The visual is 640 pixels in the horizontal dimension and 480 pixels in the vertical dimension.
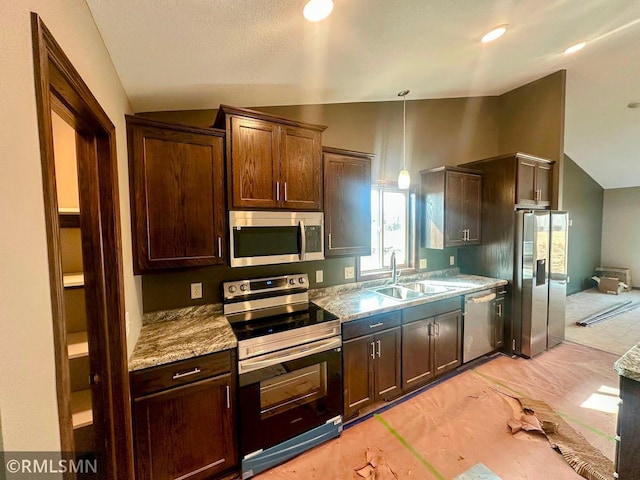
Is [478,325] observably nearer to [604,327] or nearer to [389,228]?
[389,228]

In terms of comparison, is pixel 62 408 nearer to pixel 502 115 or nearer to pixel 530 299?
pixel 530 299

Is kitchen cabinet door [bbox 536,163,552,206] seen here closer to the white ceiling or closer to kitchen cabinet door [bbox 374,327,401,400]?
the white ceiling

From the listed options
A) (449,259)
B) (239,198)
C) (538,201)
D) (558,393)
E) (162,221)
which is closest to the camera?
(162,221)

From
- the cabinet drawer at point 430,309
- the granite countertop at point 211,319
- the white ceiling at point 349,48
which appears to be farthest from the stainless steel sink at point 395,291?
the white ceiling at point 349,48

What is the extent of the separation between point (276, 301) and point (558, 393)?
110 inches

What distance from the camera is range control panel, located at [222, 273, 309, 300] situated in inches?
85.0

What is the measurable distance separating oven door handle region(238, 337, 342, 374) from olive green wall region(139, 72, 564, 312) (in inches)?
28.4

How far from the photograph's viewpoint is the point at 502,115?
3.89 metres

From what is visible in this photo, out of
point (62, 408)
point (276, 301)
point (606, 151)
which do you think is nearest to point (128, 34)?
point (62, 408)

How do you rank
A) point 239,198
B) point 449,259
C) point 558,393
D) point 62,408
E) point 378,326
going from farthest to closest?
point 449,259, point 558,393, point 378,326, point 239,198, point 62,408

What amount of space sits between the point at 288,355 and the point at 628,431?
1.67 metres

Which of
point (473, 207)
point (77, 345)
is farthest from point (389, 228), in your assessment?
point (77, 345)

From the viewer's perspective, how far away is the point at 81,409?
1609 millimetres

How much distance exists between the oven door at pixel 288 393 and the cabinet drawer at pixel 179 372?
122mm
